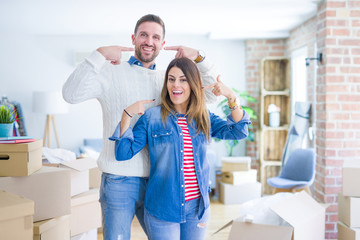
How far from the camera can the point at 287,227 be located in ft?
7.99

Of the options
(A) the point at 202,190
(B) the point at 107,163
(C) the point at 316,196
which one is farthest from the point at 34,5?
(C) the point at 316,196

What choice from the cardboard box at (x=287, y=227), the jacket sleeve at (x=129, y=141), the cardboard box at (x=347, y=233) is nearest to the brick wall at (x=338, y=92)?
the cardboard box at (x=347, y=233)

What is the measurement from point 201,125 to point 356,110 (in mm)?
2352

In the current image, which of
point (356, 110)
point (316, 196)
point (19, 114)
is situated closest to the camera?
point (356, 110)

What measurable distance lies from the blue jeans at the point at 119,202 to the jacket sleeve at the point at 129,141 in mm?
151

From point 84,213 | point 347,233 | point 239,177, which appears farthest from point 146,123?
point 239,177

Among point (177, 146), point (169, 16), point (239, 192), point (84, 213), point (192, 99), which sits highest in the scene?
point (169, 16)

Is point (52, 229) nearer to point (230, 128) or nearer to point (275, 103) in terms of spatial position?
point (230, 128)

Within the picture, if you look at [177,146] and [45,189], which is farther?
[45,189]

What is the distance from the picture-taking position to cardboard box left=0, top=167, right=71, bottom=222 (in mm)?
2076

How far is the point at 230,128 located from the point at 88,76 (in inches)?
29.3

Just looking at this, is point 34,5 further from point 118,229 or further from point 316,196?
point 316,196

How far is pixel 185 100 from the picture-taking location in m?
1.89

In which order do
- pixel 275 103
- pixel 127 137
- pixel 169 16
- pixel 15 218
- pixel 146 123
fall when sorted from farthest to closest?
1. pixel 275 103
2. pixel 169 16
3. pixel 146 123
4. pixel 127 137
5. pixel 15 218
